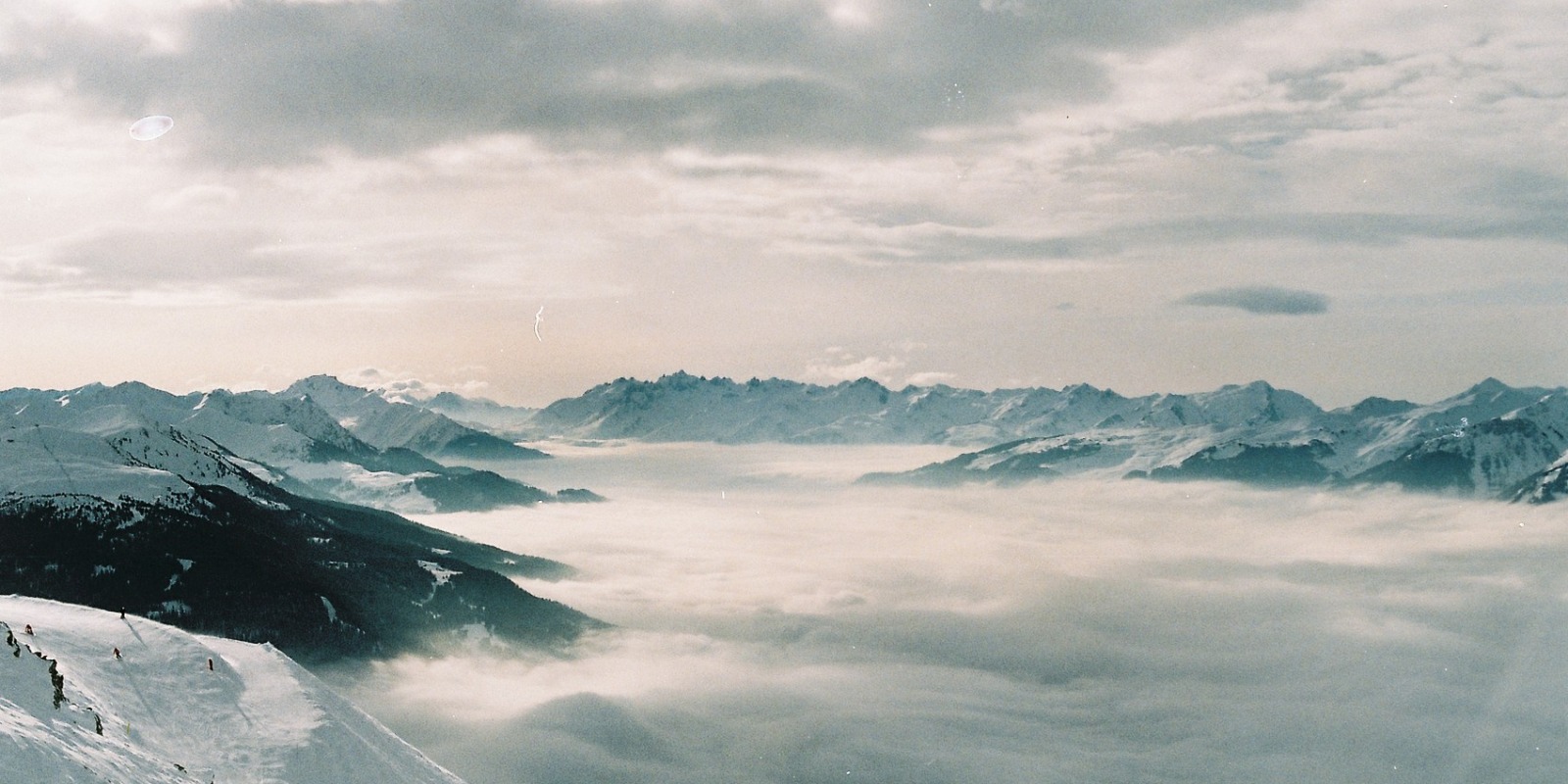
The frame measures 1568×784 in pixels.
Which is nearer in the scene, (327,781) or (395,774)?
(327,781)

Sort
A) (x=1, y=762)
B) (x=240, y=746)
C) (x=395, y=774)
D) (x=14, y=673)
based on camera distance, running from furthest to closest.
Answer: (x=395, y=774) → (x=240, y=746) → (x=14, y=673) → (x=1, y=762)

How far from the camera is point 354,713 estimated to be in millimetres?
94875

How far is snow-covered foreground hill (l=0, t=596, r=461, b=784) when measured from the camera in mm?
64562

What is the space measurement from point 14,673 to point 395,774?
99.3ft

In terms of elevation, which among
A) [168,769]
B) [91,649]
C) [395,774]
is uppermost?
[91,649]

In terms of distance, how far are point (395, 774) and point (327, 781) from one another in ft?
23.7

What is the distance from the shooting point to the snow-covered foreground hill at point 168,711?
64562mm

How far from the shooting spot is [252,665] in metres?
94.2

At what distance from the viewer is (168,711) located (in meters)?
80.5

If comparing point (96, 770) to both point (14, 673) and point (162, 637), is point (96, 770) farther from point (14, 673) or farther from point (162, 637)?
point (162, 637)

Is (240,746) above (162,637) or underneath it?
underneath

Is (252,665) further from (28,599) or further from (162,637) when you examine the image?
(28,599)

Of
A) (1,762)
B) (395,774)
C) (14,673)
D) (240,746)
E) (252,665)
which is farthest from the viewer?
(252,665)

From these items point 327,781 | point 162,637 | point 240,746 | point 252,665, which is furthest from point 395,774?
point 162,637
